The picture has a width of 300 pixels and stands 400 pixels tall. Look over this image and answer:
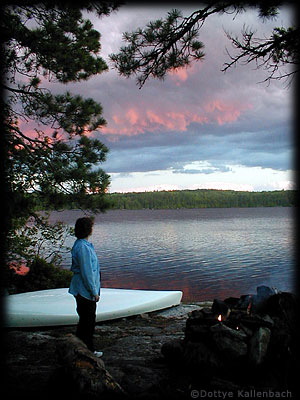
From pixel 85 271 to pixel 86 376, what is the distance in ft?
3.84

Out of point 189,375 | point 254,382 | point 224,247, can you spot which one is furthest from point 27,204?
point 224,247

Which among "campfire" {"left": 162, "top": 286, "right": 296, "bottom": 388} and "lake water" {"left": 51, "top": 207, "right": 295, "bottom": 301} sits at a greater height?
"campfire" {"left": 162, "top": 286, "right": 296, "bottom": 388}

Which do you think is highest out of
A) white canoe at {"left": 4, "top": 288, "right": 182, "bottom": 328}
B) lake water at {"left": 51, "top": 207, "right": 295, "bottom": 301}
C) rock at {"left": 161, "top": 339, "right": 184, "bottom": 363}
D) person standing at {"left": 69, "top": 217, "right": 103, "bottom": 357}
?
person standing at {"left": 69, "top": 217, "right": 103, "bottom": 357}

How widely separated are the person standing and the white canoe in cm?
284

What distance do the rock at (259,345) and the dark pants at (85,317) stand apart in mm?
1835

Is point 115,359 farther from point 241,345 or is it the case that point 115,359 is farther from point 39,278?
point 39,278

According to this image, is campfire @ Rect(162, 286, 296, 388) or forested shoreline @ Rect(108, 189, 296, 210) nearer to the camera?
campfire @ Rect(162, 286, 296, 388)

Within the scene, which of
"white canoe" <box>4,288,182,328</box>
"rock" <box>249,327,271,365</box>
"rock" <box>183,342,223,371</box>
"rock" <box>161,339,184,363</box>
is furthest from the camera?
"white canoe" <box>4,288,182,328</box>

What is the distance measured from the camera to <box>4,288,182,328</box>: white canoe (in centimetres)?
725

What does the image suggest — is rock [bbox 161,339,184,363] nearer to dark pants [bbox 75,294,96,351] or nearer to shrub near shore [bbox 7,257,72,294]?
dark pants [bbox 75,294,96,351]

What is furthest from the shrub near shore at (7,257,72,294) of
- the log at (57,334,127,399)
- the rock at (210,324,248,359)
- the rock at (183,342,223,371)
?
the rock at (210,324,248,359)

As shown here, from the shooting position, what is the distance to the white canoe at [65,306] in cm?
725

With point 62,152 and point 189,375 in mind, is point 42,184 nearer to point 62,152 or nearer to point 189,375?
point 62,152

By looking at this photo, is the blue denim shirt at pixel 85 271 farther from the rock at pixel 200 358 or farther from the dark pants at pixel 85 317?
the rock at pixel 200 358
